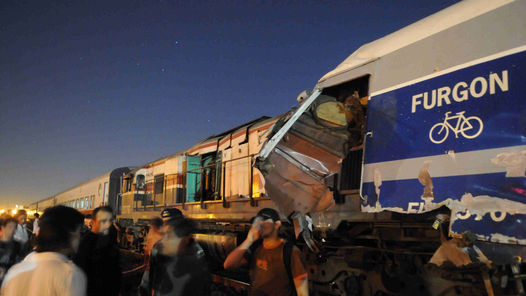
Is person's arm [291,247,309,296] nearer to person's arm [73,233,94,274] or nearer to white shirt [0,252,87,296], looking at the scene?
white shirt [0,252,87,296]

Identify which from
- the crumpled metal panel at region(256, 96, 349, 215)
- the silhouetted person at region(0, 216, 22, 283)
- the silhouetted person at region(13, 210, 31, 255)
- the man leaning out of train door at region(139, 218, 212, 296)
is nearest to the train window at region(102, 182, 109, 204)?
the silhouetted person at region(13, 210, 31, 255)

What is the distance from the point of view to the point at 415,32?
429cm

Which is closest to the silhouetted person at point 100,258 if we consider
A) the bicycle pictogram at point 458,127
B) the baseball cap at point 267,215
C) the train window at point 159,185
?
the baseball cap at point 267,215

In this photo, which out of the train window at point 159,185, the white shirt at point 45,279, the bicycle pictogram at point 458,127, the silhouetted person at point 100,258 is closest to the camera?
the white shirt at point 45,279

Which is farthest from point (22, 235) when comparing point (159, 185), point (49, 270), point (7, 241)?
point (159, 185)

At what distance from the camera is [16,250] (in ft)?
17.7

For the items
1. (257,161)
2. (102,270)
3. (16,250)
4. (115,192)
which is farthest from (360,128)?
(115,192)

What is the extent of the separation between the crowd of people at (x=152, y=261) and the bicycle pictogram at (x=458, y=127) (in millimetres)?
1840

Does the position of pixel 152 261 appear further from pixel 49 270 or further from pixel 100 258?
pixel 49 270

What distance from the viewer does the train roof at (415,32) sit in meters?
3.71

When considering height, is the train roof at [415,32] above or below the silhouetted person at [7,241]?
above

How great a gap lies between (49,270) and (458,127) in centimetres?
353

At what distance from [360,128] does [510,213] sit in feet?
8.08

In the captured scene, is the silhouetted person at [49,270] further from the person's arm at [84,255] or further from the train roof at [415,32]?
the train roof at [415,32]
